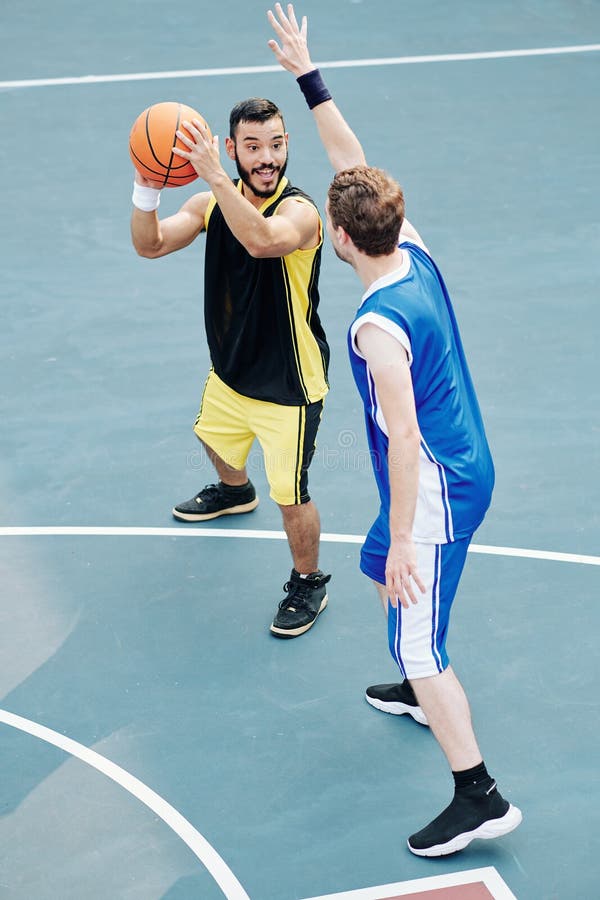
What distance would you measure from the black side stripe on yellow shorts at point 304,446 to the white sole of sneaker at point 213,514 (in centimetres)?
89

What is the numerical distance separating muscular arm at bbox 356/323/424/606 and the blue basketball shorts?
0.19 metres

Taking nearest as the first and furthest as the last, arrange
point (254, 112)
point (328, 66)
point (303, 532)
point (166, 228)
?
point (254, 112)
point (166, 228)
point (303, 532)
point (328, 66)

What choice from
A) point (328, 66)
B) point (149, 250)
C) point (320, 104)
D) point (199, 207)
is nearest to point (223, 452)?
point (149, 250)

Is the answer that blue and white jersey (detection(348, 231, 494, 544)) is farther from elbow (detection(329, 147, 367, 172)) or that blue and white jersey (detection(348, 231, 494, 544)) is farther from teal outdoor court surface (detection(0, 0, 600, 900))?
teal outdoor court surface (detection(0, 0, 600, 900))

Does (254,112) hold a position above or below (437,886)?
above

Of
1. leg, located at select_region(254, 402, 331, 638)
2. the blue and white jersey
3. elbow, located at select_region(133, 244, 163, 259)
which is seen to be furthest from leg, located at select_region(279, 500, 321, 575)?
elbow, located at select_region(133, 244, 163, 259)

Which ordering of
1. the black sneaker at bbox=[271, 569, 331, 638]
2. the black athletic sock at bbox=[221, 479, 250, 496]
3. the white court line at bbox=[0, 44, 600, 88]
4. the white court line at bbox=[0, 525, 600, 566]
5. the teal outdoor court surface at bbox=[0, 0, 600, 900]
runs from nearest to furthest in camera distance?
1. the teal outdoor court surface at bbox=[0, 0, 600, 900]
2. the black sneaker at bbox=[271, 569, 331, 638]
3. the white court line at bbox=[0, 525, 600, 566]
4. the black athletic sock at bbox=[221, 479, 250, 496]
5. the white court line at bbox=[0, 44, 600, 88]

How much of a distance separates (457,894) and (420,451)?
5.06ft

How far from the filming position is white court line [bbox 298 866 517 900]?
4.14 metres

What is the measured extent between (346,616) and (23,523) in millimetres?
1818

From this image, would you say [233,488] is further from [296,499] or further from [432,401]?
[432,401]

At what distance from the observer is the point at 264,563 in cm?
596

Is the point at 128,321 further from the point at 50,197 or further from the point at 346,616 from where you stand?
the point at 346,616

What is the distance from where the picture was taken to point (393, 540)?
3963 millimetres
